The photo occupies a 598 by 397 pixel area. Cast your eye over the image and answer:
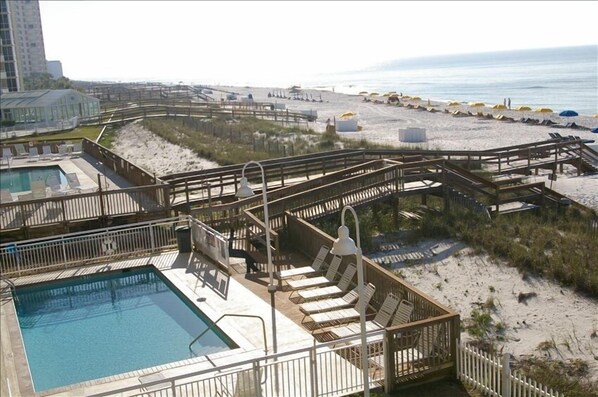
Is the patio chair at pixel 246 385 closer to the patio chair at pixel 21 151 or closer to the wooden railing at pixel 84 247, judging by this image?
the wooden railing at pixel 84 247

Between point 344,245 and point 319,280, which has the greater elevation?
point 344,245

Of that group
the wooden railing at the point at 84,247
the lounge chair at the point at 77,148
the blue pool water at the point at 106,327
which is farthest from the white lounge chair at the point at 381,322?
the lounge chair at the point at 77,148

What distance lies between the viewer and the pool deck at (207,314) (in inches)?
445

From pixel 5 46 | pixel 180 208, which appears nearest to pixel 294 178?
pixel 180 208

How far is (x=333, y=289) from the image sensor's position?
47.4ft

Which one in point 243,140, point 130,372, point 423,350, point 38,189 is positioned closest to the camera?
point 423,350

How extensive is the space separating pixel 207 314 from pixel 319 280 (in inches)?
104

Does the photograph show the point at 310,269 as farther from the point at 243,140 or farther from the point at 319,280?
the point at 243,140

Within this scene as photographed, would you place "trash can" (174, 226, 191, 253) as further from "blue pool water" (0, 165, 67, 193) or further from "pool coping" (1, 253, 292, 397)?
"blue pool water" (0, 165, 67, 193)

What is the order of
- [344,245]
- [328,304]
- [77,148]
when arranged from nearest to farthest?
[344,245]
[328,304]
[77,148]

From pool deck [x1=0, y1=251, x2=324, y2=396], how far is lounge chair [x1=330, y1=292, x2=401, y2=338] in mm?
610

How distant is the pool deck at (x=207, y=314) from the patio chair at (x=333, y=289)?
379 mm

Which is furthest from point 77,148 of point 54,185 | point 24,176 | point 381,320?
point 381,320

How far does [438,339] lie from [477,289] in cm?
539
